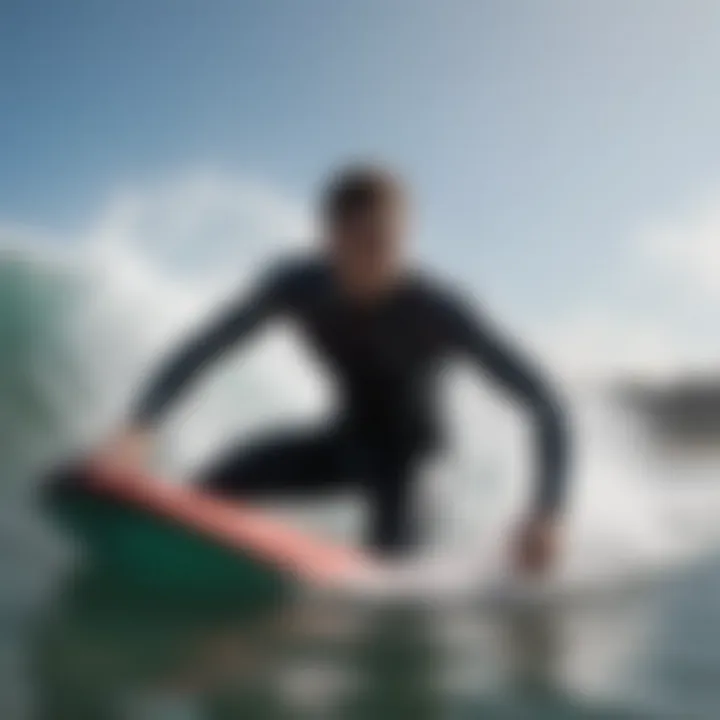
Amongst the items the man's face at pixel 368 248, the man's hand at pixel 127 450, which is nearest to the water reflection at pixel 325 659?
the man's hand at pixel 127 450

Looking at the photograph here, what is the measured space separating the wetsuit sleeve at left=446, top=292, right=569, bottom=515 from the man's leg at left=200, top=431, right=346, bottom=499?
0.62 ft

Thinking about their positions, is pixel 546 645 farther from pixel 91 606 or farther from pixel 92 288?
pixel 92 288

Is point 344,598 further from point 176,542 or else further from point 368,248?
point 368,248

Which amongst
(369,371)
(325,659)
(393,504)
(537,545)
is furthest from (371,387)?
(325,659)

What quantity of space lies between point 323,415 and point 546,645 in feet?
1.29

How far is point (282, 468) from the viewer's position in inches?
50.6

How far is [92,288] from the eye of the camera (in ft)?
5.53

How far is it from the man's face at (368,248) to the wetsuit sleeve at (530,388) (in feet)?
0.25

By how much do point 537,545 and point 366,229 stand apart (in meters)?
0.35

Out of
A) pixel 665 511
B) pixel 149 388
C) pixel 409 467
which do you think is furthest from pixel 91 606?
pixel 665 511

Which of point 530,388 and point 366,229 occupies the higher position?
point 366,229

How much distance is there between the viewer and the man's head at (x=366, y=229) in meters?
1.18

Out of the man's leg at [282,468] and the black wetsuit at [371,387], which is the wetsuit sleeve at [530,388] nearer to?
the black wetsuit at [371,387]

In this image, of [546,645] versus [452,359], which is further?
[452,359]
